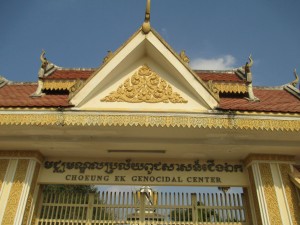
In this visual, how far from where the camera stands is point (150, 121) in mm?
5430

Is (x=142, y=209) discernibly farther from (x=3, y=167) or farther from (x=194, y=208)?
(x=3, y=167)

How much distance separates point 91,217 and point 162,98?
10.4ft

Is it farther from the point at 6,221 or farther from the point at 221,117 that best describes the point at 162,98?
the point at 6,221

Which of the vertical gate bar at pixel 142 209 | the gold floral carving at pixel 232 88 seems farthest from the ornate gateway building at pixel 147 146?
the gold floral carving at pixel 232 88

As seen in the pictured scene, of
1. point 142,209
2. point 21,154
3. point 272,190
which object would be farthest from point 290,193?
point 21,154

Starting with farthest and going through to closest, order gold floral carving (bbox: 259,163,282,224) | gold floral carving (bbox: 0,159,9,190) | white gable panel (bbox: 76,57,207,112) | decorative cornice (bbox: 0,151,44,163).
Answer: decorative cornice (bbox: 0,151,44,163), gold floral carving (bbox: 0,159,9,190), white gable panel (bbox: 76,57,207,112), gold floral carving (bbox: 259,163,282,224)

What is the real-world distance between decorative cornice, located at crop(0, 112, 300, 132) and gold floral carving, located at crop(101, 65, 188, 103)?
1.71 ft

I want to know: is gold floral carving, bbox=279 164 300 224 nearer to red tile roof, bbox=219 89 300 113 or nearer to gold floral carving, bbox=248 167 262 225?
gold floral carving, bbox=248 167 262 225

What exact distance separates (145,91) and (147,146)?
1.26 metres

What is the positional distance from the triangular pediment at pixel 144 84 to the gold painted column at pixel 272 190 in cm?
190

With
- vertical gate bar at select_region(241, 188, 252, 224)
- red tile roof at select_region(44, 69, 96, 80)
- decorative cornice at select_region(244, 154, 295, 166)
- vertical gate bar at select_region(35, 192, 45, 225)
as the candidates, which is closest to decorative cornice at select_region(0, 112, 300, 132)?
decorative cornice at select_region(244, 154, 295, 166)

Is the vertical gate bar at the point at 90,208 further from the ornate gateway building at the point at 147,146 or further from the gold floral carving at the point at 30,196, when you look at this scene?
the gold floral carving at the point at 30,196

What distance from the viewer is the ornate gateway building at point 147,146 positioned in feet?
18.1

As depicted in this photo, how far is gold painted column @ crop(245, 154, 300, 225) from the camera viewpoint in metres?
5.62
